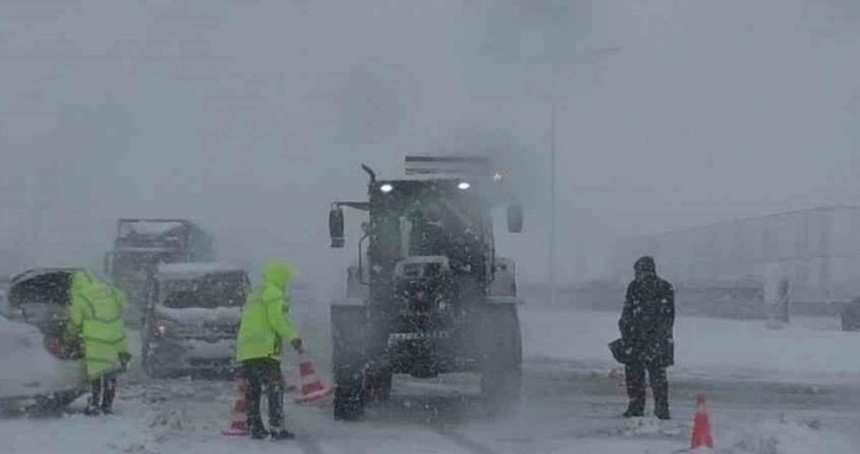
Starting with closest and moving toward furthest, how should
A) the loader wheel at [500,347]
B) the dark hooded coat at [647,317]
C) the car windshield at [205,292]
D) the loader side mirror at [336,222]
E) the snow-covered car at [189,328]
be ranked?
the dark hooded coat at [647,317], the loader wheel at [500,347], the loader side mirror at [336,222], the snow-covered car at [189,328], the car windshield at [205,292]

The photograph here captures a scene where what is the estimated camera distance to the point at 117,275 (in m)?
43.6

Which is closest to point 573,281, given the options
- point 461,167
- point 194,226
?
point 194,226

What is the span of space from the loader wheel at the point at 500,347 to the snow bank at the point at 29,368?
4328 mm

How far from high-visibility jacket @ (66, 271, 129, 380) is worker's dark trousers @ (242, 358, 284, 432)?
86.4 inches

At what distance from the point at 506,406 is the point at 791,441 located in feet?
14.1

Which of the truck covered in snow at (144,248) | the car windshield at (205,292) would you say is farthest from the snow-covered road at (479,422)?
the truck covered in snow at (144,248)

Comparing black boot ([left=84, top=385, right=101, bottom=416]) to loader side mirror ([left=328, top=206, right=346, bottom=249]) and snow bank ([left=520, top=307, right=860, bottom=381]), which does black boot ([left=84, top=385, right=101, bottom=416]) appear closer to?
loader side mirror ([left=328, top=206, right=346, bottom=249])

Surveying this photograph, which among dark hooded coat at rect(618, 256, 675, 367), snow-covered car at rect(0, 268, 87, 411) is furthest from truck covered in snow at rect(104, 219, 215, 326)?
dark hooded coat at rect(618, 256, 675, 367)

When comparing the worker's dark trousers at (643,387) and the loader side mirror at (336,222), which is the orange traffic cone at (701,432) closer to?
the worker's dark trousers at (643,387)

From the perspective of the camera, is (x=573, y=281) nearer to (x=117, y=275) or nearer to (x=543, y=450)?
(x=117, y=275)

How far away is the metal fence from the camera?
55.6 meters

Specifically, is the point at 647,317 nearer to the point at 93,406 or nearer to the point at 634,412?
the point at 634,412

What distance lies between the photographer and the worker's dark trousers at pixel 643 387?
596 inches

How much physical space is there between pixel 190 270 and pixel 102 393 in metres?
8.34
